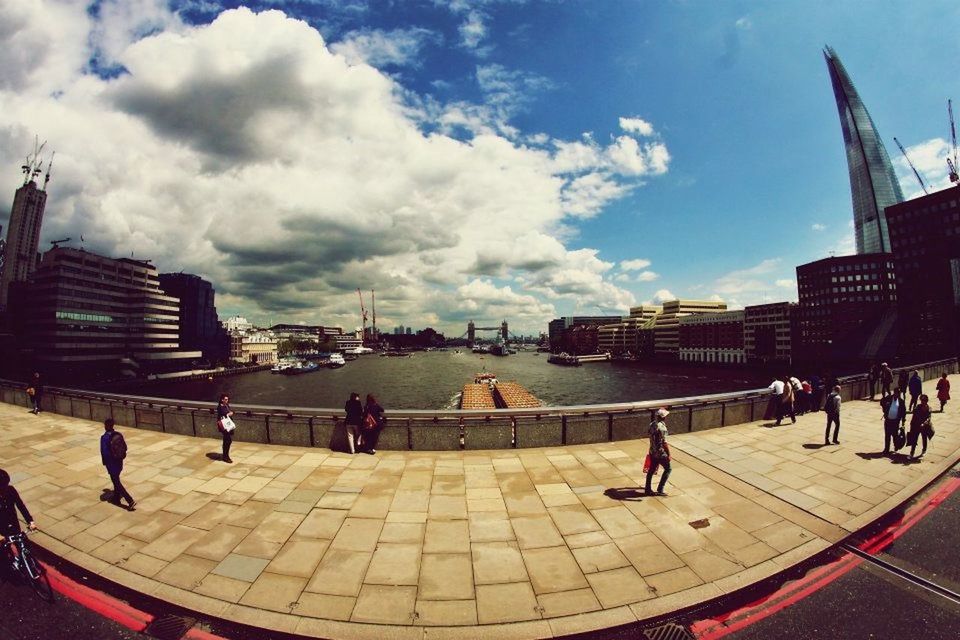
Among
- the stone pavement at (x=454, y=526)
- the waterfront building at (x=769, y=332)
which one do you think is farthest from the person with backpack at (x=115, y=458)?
the waterfront building at (x=769, y=332)

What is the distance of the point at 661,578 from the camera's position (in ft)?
19.7

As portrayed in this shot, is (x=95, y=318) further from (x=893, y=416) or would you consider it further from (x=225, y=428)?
(x=893, y=416)

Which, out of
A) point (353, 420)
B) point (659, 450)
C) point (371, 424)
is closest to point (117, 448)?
point (353, 420)

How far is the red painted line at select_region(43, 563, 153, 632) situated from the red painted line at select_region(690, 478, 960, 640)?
7.92 metres

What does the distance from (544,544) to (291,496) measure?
242 inches

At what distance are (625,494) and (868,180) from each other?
260m

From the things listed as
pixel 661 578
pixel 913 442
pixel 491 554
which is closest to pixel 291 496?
pixel 491 554

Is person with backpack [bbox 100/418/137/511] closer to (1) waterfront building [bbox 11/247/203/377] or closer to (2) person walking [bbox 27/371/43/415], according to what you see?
(2) person walking [bbox 27/371/43/415]

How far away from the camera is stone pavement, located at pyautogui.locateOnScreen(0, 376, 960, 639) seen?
557 cm

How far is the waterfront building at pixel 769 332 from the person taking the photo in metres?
128

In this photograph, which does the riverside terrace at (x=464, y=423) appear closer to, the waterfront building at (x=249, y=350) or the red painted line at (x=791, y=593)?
the red painted line at (x=791, y=593)

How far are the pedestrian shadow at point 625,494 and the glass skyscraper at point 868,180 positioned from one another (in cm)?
24654

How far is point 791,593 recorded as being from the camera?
583cm

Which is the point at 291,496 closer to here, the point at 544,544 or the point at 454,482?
the point at 454,482
